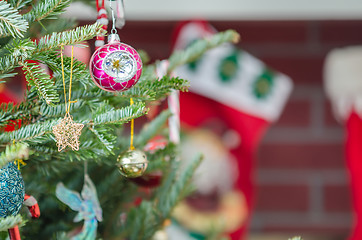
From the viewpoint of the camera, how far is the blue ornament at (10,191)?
1.10 ft

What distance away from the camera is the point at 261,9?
156 centimetres

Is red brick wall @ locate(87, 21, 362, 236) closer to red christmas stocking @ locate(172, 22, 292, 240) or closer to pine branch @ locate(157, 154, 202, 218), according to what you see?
red christmas stocking @ locate(172, 22, 292, 240)

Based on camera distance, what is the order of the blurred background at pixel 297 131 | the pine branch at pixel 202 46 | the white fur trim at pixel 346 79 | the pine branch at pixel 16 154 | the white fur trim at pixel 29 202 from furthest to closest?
1. the blurred background at pixel 297 131
2. the white fur trim at pixel 346 79
3. the pine branch at pixel 202 46
4. the white fur trim at pixel 29 202
5. the pine branch at pixel 16 154

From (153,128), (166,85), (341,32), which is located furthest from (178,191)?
(341,32)

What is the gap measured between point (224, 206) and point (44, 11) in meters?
1.23

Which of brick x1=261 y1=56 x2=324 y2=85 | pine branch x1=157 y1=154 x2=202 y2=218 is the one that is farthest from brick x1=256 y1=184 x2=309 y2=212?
pine branch x1=157 y1=154 x2=202 y2=218

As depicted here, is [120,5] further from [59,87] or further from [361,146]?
[361,146]

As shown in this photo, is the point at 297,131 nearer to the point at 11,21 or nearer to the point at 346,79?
the point at 346,79

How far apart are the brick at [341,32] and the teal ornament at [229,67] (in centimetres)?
48

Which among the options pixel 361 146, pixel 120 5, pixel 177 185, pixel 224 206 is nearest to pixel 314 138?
pixel 361 146

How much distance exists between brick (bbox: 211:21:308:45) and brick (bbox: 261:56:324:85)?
0.06 metres

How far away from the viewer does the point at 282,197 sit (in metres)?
1.71

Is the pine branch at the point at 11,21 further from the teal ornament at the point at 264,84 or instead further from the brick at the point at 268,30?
the brick at the point at 268,30

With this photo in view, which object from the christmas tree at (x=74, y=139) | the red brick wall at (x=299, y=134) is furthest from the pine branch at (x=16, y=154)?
the red brick wall at (x=299, y=134)
